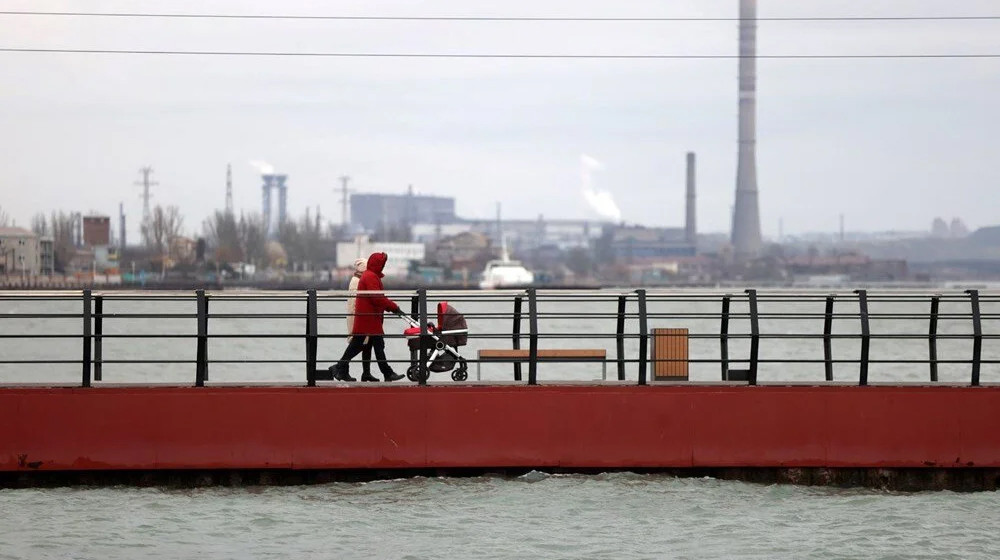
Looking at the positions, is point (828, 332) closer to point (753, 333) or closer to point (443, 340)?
point (753, 333)

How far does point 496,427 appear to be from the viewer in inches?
744

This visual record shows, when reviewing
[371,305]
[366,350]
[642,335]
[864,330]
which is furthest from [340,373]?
[864,330]

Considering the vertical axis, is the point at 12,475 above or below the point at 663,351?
below

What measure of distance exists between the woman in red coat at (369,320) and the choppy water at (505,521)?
1564 millimetres

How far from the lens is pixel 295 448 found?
61.7ft

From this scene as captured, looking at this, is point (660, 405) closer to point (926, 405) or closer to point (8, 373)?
point (926, 405)

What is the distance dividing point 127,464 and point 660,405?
21.5 feet

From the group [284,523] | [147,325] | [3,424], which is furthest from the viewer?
[147,325]

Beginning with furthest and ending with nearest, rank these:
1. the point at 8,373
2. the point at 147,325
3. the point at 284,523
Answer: the point at 147,325 < the point at 8,373 < the point at 284,523

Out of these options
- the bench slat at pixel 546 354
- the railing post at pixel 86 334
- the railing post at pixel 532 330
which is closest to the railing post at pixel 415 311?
the bench slat at pixel 546 354

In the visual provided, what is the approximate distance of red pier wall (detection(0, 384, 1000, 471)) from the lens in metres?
18.6

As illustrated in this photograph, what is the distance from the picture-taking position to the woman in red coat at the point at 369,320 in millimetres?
19734

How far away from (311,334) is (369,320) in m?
1.45

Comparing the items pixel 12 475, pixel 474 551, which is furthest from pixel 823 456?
pixel 12 475
